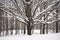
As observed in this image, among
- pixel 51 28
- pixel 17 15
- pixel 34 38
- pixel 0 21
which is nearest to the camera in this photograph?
pixel 34 38

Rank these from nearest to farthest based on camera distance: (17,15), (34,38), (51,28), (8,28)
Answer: (34,38), (17,15), (8,28), (51,28)

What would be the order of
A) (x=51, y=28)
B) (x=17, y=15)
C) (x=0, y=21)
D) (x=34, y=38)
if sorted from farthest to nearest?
(x=51, y=28)
(x=0, y=21)
(x=17, y=15)
(x=34, y=38)

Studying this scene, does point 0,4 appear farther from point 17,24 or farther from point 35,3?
point 17,24

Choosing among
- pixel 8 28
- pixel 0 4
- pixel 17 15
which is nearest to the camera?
pixel 17 15

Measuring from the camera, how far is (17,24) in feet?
41.9

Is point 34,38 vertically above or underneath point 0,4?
underneath

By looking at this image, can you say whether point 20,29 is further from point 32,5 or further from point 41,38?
point 41,38

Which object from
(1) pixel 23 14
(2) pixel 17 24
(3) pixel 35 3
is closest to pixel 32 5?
(3) pixel 35 3

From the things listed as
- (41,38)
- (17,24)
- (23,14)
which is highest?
(23,14)

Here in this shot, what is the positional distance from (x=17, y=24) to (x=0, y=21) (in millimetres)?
2034

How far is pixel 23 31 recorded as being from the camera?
12.8 m

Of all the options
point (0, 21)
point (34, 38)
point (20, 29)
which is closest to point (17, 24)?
point (20, 29)

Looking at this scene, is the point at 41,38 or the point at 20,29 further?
the point at 20,29

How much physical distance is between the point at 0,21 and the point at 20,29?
101 inches
